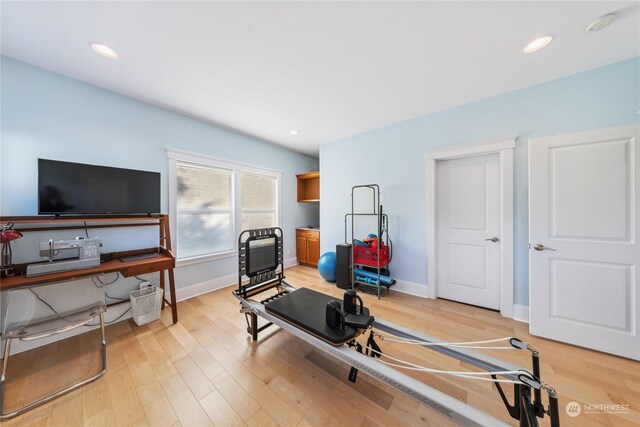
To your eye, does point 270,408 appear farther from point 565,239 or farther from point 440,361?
point 565,239

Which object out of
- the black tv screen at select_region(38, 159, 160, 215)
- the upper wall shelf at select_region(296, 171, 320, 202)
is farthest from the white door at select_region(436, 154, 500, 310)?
the black tv screen at select_region(38, 159, 160, 215)

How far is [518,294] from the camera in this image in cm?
238

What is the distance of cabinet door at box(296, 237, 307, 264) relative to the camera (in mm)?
4570

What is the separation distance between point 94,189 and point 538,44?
4319 mm

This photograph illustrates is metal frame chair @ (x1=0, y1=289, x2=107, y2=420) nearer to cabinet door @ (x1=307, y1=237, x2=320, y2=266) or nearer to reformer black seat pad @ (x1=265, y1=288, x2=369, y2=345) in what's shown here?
reformer black seat pad @ (x1=265, y1=288, x2=369, y2=345)

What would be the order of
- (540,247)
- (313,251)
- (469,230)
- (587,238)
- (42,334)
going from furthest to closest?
(313,251)
(469,230)
(540,247)
(587,238)
(42,334)

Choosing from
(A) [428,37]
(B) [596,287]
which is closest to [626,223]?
(B) [596,287]

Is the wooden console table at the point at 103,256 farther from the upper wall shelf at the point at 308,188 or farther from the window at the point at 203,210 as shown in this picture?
the upper wall shelf at the point at 308,188

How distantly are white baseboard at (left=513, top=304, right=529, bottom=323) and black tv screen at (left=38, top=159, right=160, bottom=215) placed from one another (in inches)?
173

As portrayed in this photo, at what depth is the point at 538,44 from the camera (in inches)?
67.6

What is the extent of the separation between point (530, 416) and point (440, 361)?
96 cm

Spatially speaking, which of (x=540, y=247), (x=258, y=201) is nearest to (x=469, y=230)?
(x=540, y=247)

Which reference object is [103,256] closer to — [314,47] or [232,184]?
[232,184]

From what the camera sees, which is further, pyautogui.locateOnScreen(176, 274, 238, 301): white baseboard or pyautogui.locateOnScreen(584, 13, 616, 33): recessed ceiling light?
pyautogui.locateOnScreen(176, 274, 238, 301): white baseboard
